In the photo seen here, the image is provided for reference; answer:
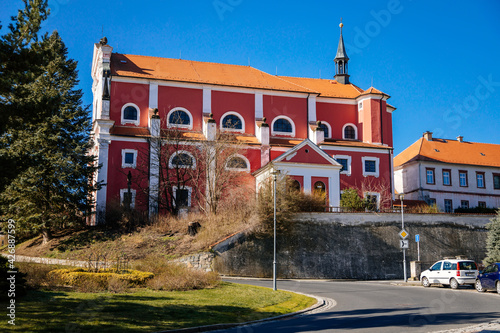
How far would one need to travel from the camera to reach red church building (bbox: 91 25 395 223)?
1497 inches

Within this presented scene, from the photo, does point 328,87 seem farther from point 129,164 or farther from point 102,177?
point 102,177

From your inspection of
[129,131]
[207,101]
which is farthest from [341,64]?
[129,131]

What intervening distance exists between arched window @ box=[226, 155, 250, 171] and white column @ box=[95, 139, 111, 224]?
9256 mm

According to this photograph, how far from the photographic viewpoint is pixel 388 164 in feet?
144

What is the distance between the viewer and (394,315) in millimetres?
14008

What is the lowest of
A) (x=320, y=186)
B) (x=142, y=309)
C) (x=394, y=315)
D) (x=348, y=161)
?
(x=394, y=315)

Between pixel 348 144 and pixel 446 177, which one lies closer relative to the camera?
pixel 348 144

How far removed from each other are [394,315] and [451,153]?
135ft

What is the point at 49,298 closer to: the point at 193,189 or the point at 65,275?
the point at 65,275

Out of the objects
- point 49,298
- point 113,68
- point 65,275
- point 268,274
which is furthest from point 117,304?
point 113,68

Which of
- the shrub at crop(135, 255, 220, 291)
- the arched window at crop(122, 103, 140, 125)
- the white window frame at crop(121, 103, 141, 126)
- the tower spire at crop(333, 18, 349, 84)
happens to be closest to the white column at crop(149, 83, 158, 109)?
the white window frame at crop(121, 103, 141, 126)

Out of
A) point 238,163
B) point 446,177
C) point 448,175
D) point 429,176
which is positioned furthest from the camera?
point 448,175

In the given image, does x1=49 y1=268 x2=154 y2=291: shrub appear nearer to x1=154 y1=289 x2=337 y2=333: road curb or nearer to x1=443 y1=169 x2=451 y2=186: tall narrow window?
x1=154 y1=289 x2=337 y2=333: road curb

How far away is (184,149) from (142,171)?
369cm
